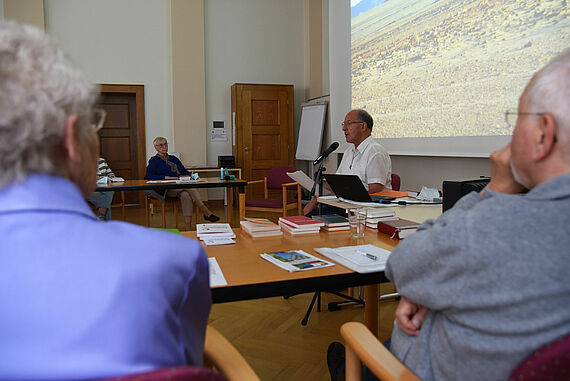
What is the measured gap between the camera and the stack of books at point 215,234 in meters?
1.84

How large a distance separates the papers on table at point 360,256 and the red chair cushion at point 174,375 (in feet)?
2.89

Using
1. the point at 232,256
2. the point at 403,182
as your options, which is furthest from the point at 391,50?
the point at 232,256

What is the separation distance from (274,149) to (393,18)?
3641 millimetres

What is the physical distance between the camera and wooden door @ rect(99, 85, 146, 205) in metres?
7.71

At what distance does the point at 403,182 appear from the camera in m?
6.00

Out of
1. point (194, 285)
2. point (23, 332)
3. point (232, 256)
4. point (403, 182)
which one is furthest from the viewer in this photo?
point (403, 182)

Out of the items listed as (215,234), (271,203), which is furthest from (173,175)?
(215,234)

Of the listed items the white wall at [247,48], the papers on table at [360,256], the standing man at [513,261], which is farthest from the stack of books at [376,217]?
the white wall at [247,48]

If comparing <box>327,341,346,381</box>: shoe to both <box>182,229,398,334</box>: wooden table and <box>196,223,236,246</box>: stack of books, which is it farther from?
<box>196,223,236,246</box>: stack of books

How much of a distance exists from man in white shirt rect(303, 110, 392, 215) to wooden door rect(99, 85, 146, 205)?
4.82 m

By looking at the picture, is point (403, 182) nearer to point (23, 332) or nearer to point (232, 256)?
point (232, 256)

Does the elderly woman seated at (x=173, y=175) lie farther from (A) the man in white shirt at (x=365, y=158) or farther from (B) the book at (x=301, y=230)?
(B) the book at (x=301, y=230)

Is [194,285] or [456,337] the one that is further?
[456,337]

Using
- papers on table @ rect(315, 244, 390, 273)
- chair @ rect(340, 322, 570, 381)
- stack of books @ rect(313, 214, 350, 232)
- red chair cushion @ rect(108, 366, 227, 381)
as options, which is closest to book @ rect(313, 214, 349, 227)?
stack of books @ rect(313, 214, 350, 232)
